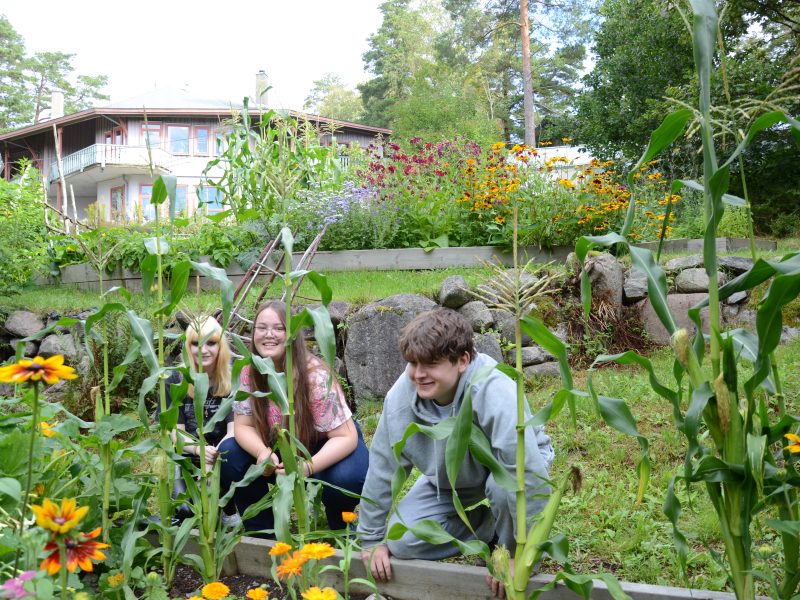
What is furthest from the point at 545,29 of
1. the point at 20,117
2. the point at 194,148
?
the point at 20,117

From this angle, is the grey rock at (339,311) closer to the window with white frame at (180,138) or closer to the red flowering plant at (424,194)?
the red flowering plant at (424,194)

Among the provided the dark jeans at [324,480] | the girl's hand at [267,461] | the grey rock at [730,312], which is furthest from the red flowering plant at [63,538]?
the grey rock at [730,312]

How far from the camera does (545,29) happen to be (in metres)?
21.5

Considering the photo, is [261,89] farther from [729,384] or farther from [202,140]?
[202,140]

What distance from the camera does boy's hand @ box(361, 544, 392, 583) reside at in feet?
7.17

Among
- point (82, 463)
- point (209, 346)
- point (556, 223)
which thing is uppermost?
point (556, 223)

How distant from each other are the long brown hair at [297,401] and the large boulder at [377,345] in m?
2.10

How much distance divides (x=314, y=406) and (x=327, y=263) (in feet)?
13.6

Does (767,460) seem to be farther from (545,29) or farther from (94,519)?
(545,29)

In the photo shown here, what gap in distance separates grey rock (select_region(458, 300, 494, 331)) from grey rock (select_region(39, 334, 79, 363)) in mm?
3378

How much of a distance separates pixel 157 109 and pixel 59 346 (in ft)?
76.1

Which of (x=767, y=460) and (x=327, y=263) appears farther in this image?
(x=327, y=263)

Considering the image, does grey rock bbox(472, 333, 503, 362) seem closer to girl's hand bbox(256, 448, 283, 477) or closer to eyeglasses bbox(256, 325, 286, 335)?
eyeglasses bbox(256, 325, 286, 335)

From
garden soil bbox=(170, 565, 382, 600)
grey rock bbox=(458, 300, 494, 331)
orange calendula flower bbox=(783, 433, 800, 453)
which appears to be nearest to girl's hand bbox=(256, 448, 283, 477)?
garden soil bbox=(170, 565, 382, 600)
